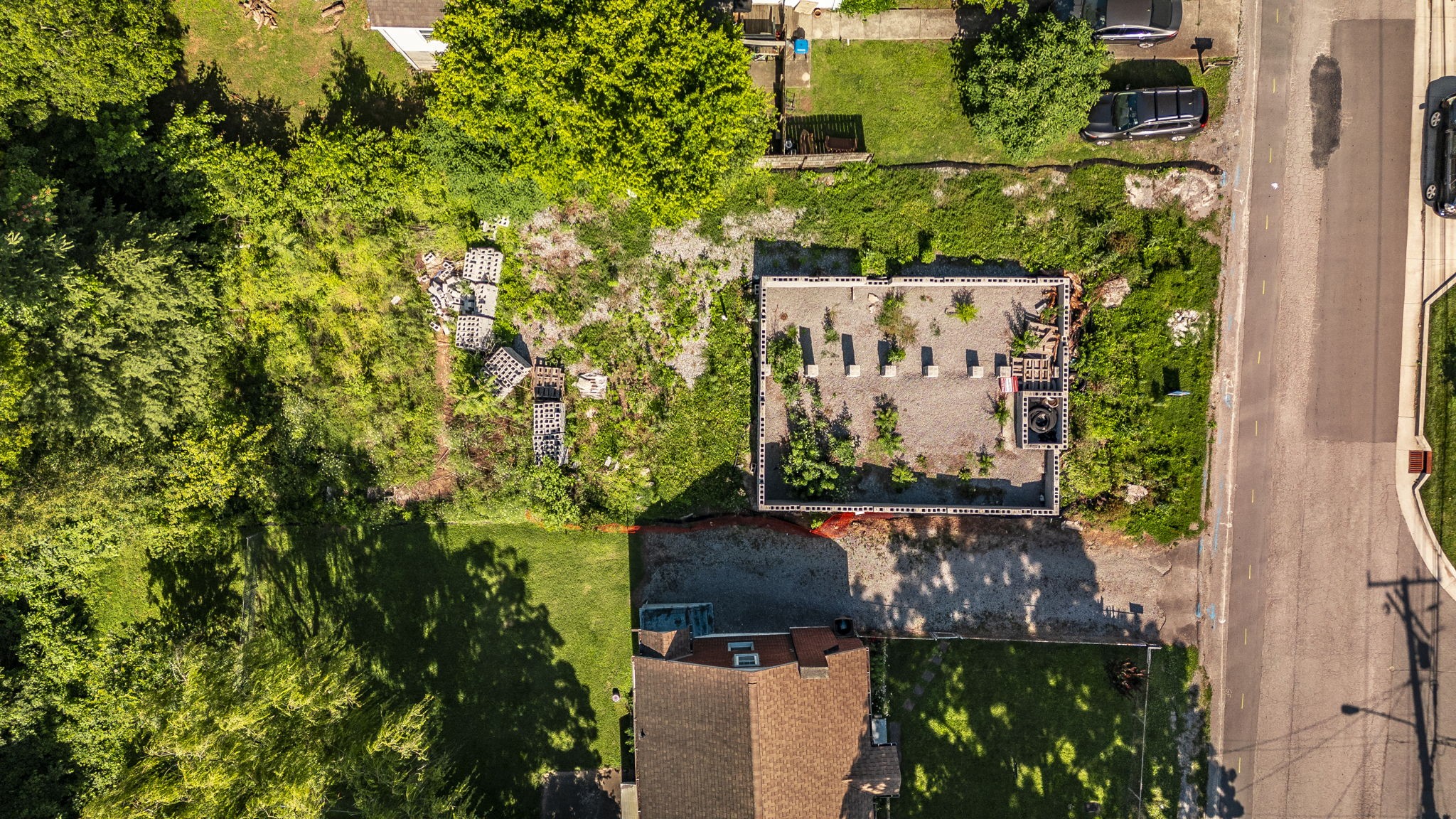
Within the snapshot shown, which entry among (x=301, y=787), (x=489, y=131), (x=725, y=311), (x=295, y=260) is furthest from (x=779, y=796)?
(x=295, y=260)

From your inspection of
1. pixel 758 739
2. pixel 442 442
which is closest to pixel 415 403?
pixel 442 442

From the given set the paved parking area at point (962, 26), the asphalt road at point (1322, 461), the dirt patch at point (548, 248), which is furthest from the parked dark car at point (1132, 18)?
the dirt patch at point (548, 248)

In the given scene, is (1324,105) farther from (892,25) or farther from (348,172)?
(348,172)

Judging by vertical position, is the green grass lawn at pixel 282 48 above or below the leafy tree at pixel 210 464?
above

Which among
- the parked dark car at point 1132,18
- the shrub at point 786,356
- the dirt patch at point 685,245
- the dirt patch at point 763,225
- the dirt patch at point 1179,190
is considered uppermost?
the parked dark car at point 1132,18

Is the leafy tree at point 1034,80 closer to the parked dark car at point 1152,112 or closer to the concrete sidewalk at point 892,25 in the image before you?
the parked dark car at point 1152,112

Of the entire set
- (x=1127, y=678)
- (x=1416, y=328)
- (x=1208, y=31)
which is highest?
(x=1208, y=31)
